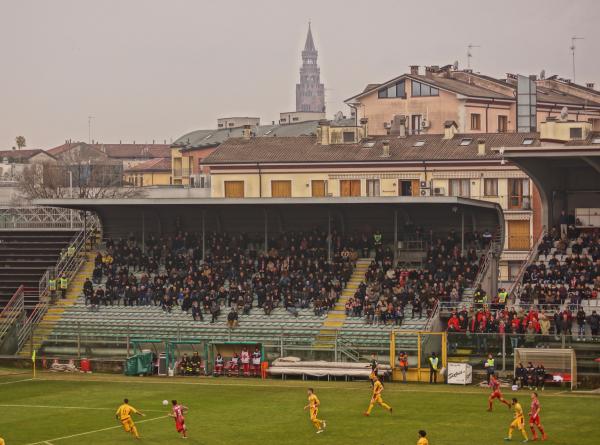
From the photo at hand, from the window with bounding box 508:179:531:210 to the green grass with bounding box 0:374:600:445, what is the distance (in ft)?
102

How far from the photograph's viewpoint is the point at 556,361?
2132 inches

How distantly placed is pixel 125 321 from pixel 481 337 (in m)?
19.5

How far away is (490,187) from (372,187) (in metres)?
8.53

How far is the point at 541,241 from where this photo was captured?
2581 inches

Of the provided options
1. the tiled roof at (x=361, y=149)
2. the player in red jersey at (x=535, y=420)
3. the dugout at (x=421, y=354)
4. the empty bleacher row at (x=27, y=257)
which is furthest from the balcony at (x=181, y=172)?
the player in red jersey at (x=535, y=420)

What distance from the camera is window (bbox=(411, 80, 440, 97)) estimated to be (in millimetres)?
111625

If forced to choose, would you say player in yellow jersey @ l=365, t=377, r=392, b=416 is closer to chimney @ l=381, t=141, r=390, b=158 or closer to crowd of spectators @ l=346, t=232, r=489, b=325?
crowd of spectators @ l=346, t=232, r=489, b=325

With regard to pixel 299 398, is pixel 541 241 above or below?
above

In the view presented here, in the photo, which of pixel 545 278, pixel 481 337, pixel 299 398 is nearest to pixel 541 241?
pixel 545 278

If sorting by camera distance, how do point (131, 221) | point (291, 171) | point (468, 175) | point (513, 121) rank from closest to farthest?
point (131, 221) → point (468, 175) → point (291, 171) → point (513, 121)

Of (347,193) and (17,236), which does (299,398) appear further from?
(347,193)

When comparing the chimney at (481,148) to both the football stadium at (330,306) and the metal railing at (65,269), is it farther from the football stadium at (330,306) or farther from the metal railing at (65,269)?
the metal railing at (65,269)

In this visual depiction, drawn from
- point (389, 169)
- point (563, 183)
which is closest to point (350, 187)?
point (389, 169)

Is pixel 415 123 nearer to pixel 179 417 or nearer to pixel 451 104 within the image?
pixel 451 104
